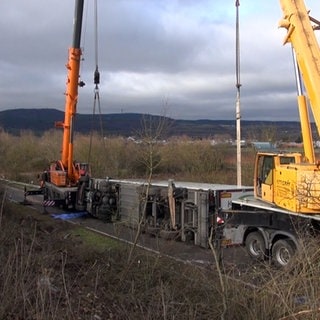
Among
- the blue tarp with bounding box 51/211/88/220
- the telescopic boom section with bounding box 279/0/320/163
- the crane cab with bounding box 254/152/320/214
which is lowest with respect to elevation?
the blue tarp with bounding box 51/211/88/220

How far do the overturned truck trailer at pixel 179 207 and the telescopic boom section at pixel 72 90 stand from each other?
431cm

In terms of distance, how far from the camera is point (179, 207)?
655 inches

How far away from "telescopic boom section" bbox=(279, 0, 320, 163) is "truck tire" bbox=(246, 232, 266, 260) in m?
2.52

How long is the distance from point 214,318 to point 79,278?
2.79 metres

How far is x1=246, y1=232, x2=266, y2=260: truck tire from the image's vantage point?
1330cm

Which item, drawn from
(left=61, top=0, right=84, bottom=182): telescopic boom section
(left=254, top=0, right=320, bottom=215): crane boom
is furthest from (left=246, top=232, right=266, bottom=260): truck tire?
(left=61, top=0, right=84, bottom=182): telescopic boom section

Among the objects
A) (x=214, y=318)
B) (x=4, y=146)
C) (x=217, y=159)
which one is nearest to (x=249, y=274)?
(x=214, y=318)

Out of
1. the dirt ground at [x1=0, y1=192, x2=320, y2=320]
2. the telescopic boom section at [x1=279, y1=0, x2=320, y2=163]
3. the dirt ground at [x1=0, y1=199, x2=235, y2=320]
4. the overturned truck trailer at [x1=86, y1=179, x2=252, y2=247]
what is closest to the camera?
the dirt ground at [x1=0, y1=192, x2=320, y2=320]

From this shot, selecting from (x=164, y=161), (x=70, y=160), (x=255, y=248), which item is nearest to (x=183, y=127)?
(x=164, y=161)

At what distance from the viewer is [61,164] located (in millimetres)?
24031

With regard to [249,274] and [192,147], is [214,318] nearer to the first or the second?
[249,274]

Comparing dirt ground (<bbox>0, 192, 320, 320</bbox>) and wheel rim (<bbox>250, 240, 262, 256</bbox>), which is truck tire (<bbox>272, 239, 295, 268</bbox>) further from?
dirt ground (<bbox>0, 192, 320, 320</bbox>)

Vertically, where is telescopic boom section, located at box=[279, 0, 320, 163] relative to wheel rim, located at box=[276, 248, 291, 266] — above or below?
above

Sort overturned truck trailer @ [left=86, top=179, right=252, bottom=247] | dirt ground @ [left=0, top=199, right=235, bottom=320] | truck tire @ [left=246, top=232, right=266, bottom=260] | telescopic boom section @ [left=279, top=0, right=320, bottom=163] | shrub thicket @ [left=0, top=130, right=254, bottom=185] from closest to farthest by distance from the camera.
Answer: dirt ground @ [left=0, top=199, right=235, bottom=320]
telescopic boom section @ [left=279, top=0, right=320, bottom=163]
truck tire @ [left=246, top=232, right=266, bottom=260]
overturned truck trailer @ [left=86, top=179, right=252, bottom=247]
shrub thicket @ [left=0, top=130, right=254, bottom=185]
